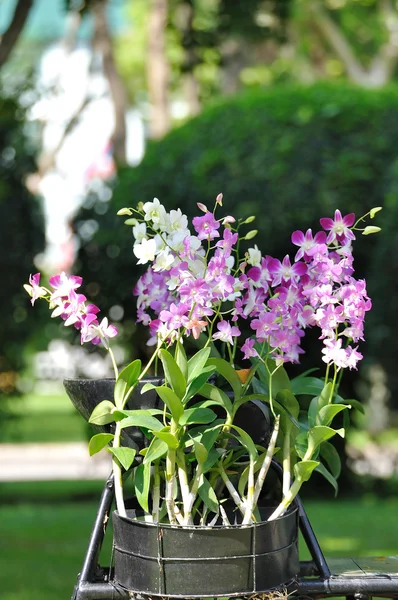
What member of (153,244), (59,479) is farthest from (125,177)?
(153,244)

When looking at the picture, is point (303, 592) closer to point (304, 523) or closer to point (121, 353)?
point (304, 523)

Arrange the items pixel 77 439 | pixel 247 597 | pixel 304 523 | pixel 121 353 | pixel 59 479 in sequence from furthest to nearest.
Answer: pixel 77 439 → pixel 59 479 → pixel 121 353 → pixel 304 523 → pixel 247 597

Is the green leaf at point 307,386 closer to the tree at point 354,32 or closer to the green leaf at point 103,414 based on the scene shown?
the green leaf at point 103,414

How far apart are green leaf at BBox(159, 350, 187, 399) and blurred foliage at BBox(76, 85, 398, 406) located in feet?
14.9

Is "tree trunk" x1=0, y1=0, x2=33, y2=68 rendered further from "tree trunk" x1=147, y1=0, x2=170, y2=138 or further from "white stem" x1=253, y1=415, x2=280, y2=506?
"tree trunk" x1=147, y1=0, x2=170, y2=138

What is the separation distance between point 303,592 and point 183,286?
686 mm

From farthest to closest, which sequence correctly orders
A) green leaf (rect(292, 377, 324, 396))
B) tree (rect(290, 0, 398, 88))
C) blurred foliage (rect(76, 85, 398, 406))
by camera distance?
tree (rect(290, 0, 398, 88)) → blurred foliage (rect(76, 85, 398, 406)) → green leaf (rect(292, 377, 324, 396))

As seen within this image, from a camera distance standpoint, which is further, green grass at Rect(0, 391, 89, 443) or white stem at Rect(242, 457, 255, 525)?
green grass at Rect(0, 391, 89, 443)

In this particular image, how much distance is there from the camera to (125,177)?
7070 millimetres

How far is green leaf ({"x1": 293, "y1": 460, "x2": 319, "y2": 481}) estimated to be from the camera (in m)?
1.74

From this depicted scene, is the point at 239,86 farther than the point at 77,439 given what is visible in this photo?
No

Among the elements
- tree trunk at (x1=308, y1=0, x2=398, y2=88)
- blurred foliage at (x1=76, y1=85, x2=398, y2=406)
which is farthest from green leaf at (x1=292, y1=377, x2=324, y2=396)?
tree trunk at (x1=308, y1=0, x2=398, y2=88)

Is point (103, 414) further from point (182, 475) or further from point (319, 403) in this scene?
point (319, 403)

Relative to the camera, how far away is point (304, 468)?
175cm
